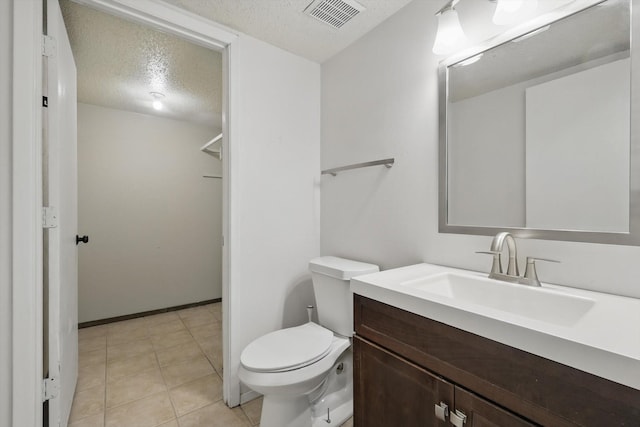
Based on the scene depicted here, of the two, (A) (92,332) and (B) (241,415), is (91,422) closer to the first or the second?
(B) (241,415)

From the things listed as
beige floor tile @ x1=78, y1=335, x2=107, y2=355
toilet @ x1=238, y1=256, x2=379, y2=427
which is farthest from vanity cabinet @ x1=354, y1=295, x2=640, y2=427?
beige floor tile @ x1=78, y1=335, x2=107, y2=355

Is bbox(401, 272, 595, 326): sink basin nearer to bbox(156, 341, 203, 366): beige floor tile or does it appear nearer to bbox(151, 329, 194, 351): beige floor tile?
bbox(156, 341, 203, 366): beige floor tile

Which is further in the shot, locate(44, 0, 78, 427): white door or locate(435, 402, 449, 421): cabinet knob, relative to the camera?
locate(44, 0, 78, 427): white door

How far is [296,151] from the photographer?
1936mm

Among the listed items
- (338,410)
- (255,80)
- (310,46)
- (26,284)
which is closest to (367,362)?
(338,410)

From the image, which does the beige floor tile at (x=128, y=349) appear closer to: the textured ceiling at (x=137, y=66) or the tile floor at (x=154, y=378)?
the tile floor at (x=154, y=378)

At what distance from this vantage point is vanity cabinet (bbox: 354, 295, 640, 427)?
1.82ft

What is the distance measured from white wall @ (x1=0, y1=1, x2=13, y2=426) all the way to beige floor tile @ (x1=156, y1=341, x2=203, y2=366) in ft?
3.58

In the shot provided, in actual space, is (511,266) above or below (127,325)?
above

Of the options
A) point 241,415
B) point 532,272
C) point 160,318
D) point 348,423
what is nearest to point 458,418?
point 532,272

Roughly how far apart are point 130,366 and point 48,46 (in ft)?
6.69

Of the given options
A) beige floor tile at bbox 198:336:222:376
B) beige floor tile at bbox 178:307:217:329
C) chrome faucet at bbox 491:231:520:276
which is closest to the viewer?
chrome faucet at bbox 491:231:520:276

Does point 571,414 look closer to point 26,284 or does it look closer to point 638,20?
point 638,20

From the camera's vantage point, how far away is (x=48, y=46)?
117 centimetres
